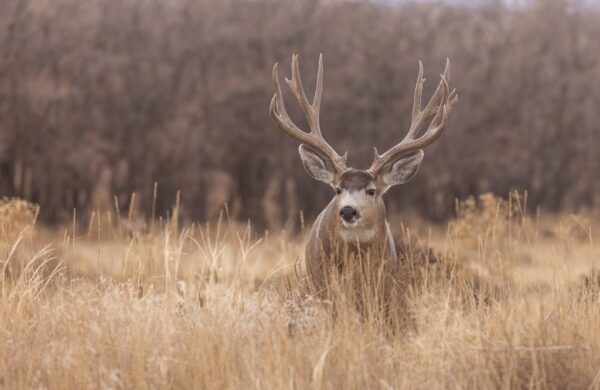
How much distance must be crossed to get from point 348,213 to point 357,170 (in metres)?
0.49

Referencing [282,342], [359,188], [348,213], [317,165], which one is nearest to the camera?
[282,342]

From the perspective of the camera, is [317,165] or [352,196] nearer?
[352,196]

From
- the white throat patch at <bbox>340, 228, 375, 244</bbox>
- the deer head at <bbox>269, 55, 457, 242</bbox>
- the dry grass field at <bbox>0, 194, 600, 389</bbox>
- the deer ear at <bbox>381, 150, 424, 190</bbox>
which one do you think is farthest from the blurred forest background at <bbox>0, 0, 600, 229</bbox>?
the dry grass field at <bbox>0, 194, 600, 389</bbox>

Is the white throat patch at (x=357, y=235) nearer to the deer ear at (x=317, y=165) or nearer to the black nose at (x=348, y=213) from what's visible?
the black nose at (x=348, y=213)

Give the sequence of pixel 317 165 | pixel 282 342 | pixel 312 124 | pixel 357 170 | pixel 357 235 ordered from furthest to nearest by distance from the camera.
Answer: pixel 312 124 → pixel 317 165 → pixel 357 170 → pixel 357 235 → pixel 282 342

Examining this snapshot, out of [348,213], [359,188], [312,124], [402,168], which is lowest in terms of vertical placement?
[348,213]

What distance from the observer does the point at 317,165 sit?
7.04m

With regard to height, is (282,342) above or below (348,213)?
below

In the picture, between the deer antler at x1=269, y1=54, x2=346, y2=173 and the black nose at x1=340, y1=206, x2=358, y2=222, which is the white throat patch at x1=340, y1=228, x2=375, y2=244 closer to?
the black nose at x1=340, y1=206, x2=358, y2=222

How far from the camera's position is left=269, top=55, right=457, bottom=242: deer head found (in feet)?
21.2

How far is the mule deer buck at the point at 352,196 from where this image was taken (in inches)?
253

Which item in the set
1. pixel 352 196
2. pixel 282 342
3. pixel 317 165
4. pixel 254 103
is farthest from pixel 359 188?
pixel 254 103

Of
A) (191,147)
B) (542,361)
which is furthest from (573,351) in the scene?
(191,147)

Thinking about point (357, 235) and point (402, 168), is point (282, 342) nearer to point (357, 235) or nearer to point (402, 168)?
point (357, 235)
